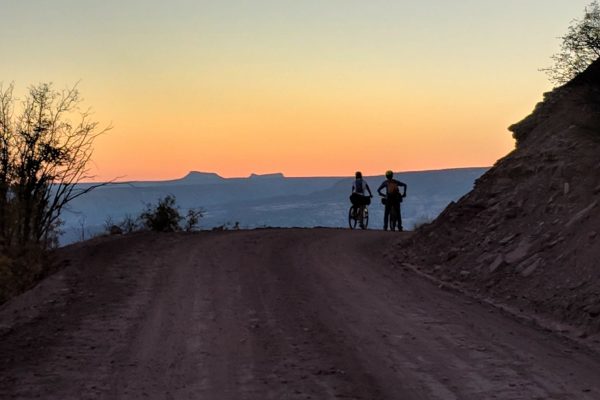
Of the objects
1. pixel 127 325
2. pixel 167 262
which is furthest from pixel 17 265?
pixel 127 325

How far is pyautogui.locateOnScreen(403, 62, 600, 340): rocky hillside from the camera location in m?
9.88

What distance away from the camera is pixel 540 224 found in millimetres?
12461

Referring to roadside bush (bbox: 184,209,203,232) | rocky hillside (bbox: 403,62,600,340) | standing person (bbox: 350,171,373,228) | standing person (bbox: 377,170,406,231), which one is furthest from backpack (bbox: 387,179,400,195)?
roadside bush (bbox: 184,209,203,232)

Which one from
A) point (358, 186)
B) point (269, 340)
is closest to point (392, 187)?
point (358, 186)

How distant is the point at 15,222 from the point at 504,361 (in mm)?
15991

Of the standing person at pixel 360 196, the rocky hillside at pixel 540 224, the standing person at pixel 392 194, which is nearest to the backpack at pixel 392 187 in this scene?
the standing person at pixel 392 194

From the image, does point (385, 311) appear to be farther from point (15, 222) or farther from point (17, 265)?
point (15, 222)

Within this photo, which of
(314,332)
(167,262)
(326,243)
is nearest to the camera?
(314,332)

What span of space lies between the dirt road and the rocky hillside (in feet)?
2.81

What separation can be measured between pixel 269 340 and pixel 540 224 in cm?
675

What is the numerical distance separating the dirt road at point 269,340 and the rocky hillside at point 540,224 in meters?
0.86

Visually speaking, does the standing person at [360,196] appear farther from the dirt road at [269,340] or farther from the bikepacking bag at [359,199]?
the dirt road at [269,340]

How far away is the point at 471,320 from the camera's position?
29.7ft

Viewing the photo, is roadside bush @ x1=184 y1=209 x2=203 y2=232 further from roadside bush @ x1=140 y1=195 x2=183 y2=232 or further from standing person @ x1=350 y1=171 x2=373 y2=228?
standing person @ x1=350 y1=171 x2=373 y2=228
